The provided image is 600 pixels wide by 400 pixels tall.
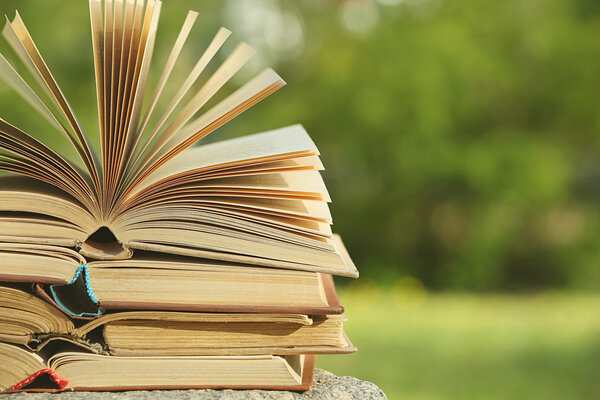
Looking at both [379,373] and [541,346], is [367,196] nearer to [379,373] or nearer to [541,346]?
[541,346]

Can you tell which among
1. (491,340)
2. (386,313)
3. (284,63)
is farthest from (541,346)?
(284,63)

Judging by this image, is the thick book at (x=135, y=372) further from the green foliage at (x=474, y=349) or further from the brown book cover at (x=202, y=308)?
the green foliage at (x=474, y=349)

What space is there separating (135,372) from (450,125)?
663cm

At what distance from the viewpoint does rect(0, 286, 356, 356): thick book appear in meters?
1.26

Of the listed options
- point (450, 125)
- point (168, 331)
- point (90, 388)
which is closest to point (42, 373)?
point (90, 388)

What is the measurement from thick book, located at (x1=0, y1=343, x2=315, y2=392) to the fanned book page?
0.68 ft

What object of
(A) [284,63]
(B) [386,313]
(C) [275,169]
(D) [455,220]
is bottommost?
(B) [386,313]

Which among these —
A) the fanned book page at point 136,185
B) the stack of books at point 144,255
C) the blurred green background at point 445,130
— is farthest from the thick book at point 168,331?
the blurred green background at point 445,130

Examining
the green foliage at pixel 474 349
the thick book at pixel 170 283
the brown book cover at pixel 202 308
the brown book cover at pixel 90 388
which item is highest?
the thick book at pixel 170 283

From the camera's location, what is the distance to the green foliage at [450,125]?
732 cm

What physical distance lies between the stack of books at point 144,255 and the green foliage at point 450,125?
618 centimetres

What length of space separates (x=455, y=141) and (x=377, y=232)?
5.00ft

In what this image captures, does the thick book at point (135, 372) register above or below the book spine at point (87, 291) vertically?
below

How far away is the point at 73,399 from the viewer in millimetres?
1261
